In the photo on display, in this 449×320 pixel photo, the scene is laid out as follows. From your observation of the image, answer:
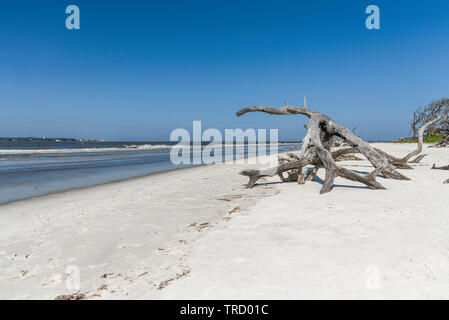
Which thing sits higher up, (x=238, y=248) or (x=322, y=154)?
(x=322, y=154)

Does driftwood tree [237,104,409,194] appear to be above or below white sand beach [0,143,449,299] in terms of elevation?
above

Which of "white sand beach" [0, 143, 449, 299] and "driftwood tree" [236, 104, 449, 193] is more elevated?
"driftwood tree" [236, 104, 449, 193]

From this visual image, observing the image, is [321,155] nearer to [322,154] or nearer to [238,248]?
Answer: [322,154]

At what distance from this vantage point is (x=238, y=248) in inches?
143

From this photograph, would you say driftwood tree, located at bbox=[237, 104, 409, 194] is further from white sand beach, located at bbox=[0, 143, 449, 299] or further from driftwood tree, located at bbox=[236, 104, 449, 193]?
white sand beach, located at bbox=[0, 143, 449, 299]

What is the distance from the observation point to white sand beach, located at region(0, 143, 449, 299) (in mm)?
2646

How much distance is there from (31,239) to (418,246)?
5.91 metres

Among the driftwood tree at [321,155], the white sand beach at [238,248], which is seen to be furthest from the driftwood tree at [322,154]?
the white sand beach at [238,248]

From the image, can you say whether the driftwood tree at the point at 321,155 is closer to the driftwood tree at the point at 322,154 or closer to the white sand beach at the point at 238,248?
the driftwood tree at the point at 322,154

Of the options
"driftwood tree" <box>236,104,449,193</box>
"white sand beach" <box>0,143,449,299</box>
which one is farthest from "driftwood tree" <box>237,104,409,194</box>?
"white sand beach" <box>0,143,449,299</box>

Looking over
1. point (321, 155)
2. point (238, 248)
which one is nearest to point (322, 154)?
point (321, 155)

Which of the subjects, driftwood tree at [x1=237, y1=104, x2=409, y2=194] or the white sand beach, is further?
driftwood tree at [x1=237, y1=104, x2=409, y2=194]

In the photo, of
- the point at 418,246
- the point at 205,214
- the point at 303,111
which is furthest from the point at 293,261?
the point at 303,111
